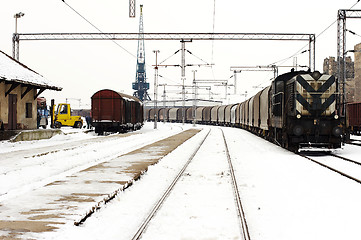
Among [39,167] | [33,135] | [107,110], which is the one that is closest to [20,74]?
[33,135]

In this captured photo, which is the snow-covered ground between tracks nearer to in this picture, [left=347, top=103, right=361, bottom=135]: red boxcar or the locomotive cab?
the locomotive cab

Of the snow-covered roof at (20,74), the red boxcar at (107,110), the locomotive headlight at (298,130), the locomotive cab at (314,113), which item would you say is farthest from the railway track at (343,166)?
the red boxcar at (107,110)

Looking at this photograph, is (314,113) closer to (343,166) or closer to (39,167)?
(343,166)

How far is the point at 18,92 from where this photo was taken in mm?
24906

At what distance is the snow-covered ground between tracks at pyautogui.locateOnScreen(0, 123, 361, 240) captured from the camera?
18.7ft

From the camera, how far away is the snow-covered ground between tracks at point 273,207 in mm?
5699

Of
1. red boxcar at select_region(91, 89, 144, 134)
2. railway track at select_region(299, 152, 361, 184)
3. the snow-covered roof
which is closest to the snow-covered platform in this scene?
railway track at select_region(299, 152, 361, 184)

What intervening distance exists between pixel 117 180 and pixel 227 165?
4.42 meters

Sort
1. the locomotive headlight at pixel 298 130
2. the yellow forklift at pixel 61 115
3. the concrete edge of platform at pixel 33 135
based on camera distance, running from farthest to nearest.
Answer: the yellow forklift at pixel 61 115 → the concrete edge of platform at pixel 33 135 → the locomotive headlight at pixel 298 130

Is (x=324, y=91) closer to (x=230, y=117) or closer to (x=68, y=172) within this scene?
(x=68, y=172)

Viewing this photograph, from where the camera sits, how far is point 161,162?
45.8ft

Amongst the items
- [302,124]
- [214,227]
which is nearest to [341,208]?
[214,227]

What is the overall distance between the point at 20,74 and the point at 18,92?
1303 millimetres

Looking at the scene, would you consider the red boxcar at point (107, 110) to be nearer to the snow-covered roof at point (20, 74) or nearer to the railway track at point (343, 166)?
the snow-covered roof at point (20, 74)
